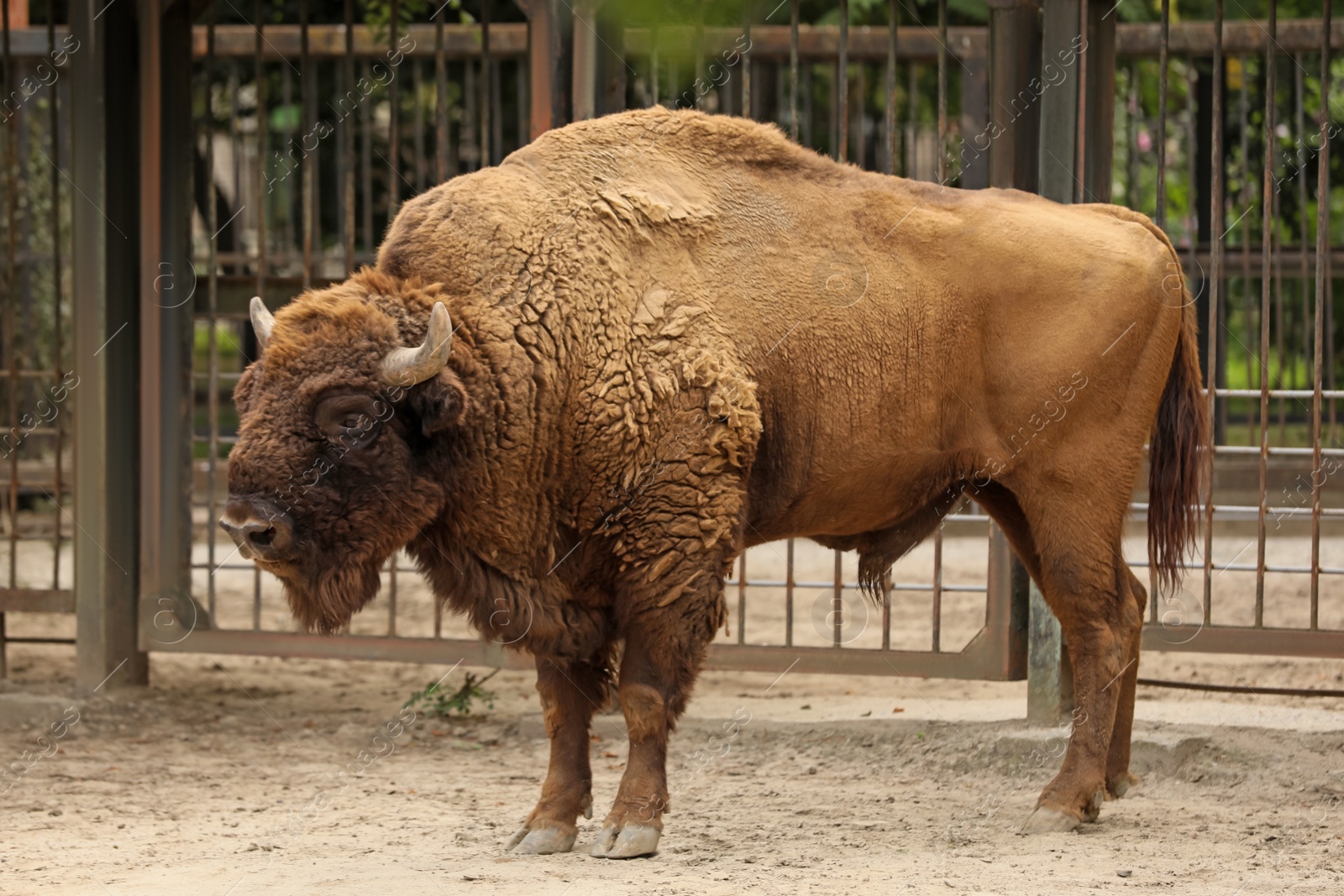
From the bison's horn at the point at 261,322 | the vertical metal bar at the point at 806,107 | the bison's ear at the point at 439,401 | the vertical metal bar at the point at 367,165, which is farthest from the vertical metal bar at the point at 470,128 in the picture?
the bison's ear at the point at 439,401

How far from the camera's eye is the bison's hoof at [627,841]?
4262 mm

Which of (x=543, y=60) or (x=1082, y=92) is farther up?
(x=543, y=60)

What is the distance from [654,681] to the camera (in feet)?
14.3

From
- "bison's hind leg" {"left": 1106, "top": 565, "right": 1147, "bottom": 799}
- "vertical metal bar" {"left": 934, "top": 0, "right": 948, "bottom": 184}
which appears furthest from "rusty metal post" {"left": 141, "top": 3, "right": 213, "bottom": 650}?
"bison's hind leg" {"left": 1106, "top": 565, "right": 1147, "bottom": 799}

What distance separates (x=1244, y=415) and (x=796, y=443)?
1012 cm

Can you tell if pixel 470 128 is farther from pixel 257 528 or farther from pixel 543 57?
pixel 257 528

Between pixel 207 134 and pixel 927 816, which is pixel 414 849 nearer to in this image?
pixel 927 816

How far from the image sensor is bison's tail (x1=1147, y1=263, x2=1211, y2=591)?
16.5 feet

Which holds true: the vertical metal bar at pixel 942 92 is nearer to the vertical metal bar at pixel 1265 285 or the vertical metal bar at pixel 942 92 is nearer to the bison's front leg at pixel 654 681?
the vertical metal bar at pixel 1265 285

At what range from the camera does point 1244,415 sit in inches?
532

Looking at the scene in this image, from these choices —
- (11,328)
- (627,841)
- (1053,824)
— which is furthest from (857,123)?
(627,841)

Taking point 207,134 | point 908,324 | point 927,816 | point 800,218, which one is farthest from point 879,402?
point 207,134

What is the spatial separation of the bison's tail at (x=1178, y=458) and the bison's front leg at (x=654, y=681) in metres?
1.73

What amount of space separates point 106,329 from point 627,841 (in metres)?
3.61
